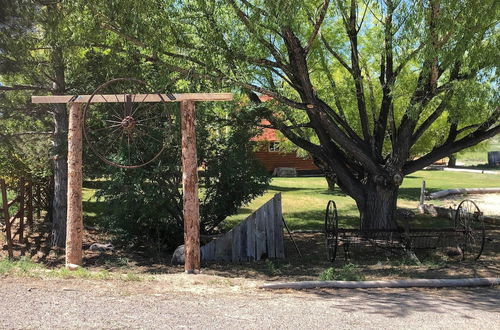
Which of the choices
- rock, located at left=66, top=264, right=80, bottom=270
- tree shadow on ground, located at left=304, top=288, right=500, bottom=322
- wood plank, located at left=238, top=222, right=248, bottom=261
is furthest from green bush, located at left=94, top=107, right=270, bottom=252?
tree shadow on ground, located at left=304, top=288, right=500, bottom=322

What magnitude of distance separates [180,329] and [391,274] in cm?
489

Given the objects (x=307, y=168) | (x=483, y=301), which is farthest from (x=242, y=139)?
(x=307, y=168)

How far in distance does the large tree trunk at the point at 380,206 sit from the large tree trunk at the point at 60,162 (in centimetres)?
721

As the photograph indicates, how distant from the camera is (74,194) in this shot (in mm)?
8844

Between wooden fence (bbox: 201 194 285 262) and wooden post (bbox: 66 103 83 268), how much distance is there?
2.88m

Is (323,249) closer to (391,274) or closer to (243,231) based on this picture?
(243,231)

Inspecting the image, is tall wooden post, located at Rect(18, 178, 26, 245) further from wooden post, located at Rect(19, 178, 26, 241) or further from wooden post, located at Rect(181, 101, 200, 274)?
wooden post, located at Rect(181, 101, 200, 274)

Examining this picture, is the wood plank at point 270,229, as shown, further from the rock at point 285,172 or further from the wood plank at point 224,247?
the rock at point 285,172

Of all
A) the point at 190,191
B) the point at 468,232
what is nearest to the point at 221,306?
the point at 190,191

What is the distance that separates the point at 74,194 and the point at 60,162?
4298mm

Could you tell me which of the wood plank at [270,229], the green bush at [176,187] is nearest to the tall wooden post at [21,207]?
the green bush at [176,187]

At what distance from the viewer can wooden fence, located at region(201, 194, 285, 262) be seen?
10.9 m

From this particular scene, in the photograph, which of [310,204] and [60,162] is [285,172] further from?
[60,162]

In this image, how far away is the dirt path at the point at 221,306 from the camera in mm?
5215
